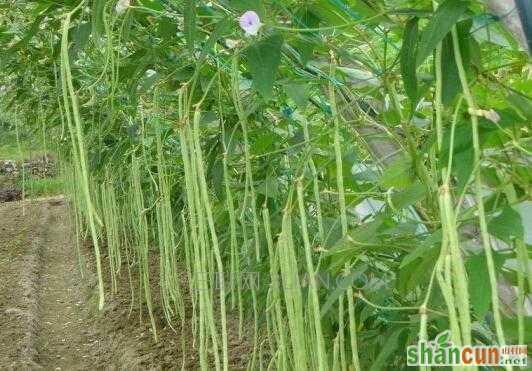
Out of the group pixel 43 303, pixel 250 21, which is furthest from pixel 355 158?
pixel 43 303

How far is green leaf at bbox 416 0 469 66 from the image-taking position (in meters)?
0.68

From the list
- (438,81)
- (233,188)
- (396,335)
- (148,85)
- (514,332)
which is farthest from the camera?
(233,188)

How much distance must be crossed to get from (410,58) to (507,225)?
223 millimetres

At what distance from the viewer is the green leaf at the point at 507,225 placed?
2.25 feet

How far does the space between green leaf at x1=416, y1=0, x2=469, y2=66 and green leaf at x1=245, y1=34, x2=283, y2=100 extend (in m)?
0.31

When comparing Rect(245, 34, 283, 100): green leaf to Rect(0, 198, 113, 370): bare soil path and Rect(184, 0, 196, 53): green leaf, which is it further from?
Rect(0, 198, 113, 370): bare soil path

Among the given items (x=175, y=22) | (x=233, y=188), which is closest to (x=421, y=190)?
(x=175, y=22)

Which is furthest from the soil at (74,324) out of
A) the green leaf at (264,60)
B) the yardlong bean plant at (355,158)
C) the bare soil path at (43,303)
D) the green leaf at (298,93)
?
the green leaf at (264,60)

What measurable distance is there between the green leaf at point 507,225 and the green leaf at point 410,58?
18 cm

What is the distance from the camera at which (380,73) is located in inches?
41.2

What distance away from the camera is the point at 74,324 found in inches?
167

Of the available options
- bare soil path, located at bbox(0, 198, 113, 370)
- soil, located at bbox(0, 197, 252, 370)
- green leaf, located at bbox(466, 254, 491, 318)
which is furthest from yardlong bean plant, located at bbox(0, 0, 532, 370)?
bare soil path, located at bbox(0, 198, 113, 370)

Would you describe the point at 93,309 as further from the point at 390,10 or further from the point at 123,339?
the point at 390,10

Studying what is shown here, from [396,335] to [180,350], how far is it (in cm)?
226
